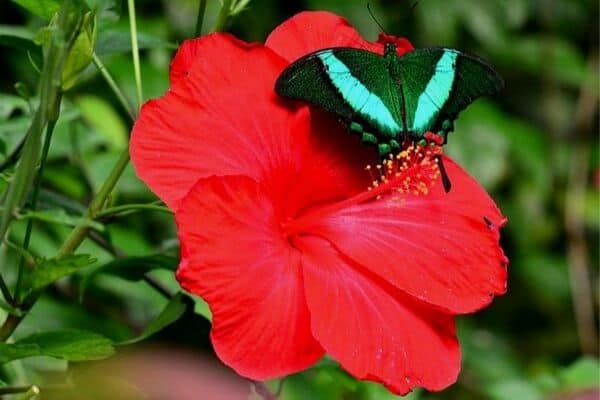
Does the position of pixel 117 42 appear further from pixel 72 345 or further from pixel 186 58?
pixel 72 345

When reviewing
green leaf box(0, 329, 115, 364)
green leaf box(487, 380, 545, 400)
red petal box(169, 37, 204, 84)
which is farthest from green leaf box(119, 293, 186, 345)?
green leaf box(487, 380, 545, 400)

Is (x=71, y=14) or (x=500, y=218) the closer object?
(x=71, y=14)

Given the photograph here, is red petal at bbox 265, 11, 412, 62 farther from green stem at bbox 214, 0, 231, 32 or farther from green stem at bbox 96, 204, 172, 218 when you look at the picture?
green stem at bbox 96, 204, 172, 218

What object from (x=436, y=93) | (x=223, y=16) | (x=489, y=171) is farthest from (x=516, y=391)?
(x=489, y=171)

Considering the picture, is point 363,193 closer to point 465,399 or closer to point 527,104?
point 465,399

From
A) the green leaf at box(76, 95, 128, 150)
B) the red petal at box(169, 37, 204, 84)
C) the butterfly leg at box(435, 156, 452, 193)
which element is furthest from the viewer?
the green leaf at box(76, 95, 128, 150)

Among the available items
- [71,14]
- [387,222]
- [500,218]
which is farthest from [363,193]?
[71,14]
